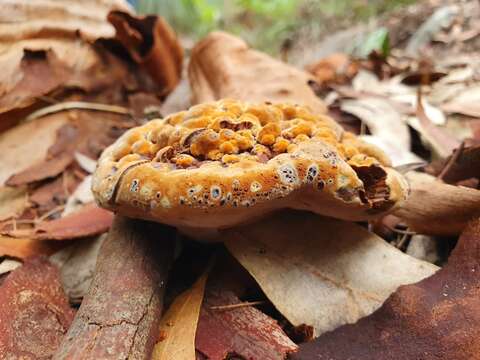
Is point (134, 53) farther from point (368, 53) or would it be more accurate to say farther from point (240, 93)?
point (368, 53)

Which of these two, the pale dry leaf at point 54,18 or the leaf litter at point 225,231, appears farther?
the pale dry leaf at point 54,18

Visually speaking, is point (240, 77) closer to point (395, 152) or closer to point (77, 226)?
point (395, 152)

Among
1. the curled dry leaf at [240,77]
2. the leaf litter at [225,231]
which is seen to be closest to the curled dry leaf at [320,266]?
the leaf litter at [225,231]

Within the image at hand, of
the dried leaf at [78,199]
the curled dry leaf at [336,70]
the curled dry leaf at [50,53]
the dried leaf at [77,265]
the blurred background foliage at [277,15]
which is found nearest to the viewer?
the dried leaf at [77,265]

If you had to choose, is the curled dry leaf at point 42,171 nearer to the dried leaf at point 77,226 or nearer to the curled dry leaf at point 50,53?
the curled dry leaf at point 50,53

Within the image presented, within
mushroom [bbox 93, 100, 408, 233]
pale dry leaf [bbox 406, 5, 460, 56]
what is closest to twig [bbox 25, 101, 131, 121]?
mushroom [bbox 93, 100, 408, 233]

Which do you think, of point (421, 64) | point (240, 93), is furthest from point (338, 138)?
point (421, 64)

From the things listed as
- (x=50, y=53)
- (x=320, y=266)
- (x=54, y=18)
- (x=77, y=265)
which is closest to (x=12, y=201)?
(x=77, y=265)
